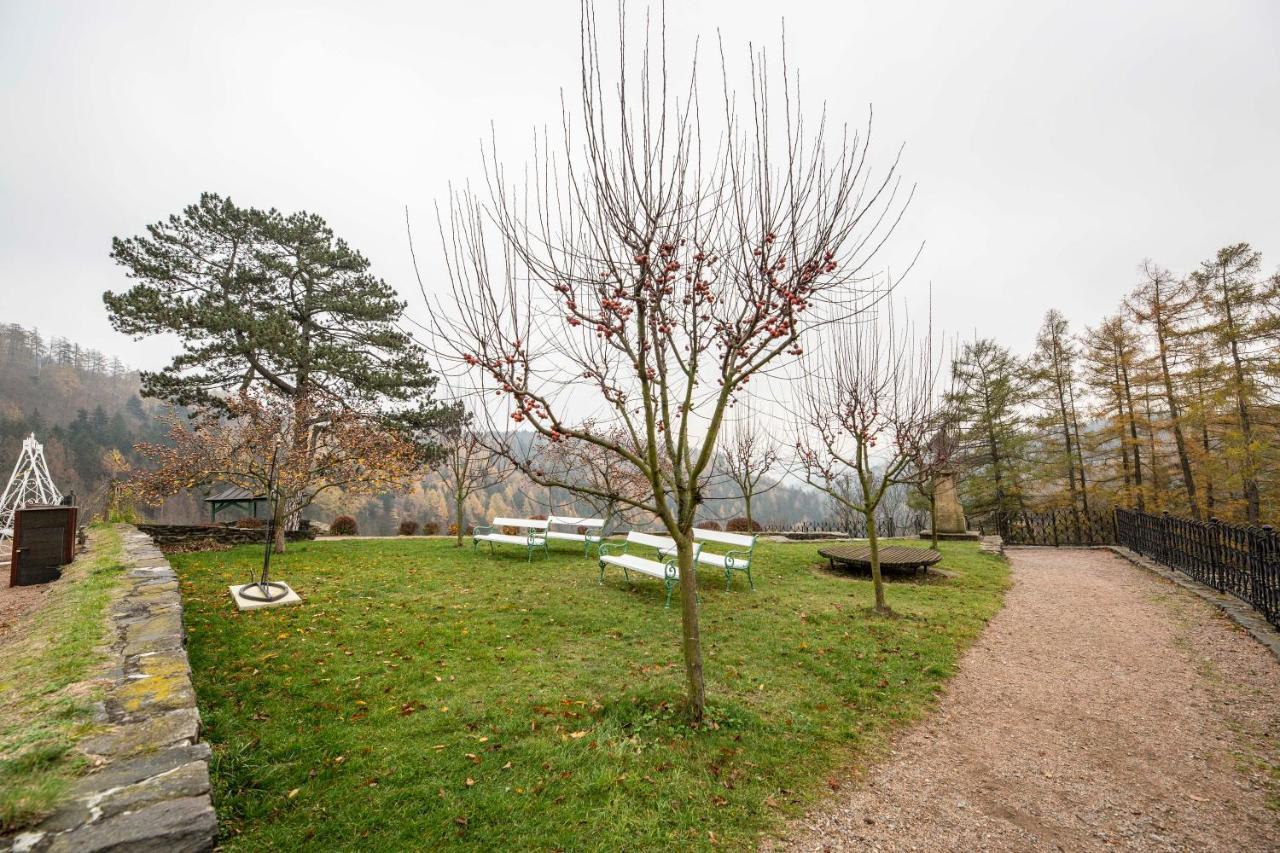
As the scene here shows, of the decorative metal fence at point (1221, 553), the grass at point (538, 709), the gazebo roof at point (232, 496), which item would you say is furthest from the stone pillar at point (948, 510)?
the gazebo roof at point (232, 496)

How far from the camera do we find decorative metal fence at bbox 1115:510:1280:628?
639 cm

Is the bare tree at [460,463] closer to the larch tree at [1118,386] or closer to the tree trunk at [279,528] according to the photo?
the tree trunk at [279,528]

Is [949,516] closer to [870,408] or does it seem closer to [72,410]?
[870,408]

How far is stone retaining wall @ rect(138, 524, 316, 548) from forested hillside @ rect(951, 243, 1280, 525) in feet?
60.6

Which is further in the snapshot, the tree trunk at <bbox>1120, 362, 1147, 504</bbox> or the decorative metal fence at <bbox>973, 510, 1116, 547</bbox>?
the tree trunk at <bbox>1120, 362, 1147, 504</bbox>

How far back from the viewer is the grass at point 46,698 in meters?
2.04

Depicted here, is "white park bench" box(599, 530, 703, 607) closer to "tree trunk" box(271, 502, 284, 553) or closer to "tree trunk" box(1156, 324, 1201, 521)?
"tree trunk" box(271, 502, 284, 553)

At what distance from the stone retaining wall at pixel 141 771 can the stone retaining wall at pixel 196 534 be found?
37.3 ft

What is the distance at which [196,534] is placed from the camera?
13.2 metres

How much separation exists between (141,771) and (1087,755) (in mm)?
5797

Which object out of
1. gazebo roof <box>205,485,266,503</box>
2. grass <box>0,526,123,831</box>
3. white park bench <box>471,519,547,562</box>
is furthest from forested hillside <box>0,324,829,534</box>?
grass <box>0,526,123,831</box>

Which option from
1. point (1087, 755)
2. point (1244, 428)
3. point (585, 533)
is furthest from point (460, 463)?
point (1244, 428)

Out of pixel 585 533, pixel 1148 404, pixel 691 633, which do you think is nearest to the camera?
pixel 691 633

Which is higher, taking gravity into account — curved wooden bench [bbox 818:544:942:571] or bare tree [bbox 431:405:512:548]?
bare tree [bbox 431:405:512:548]
